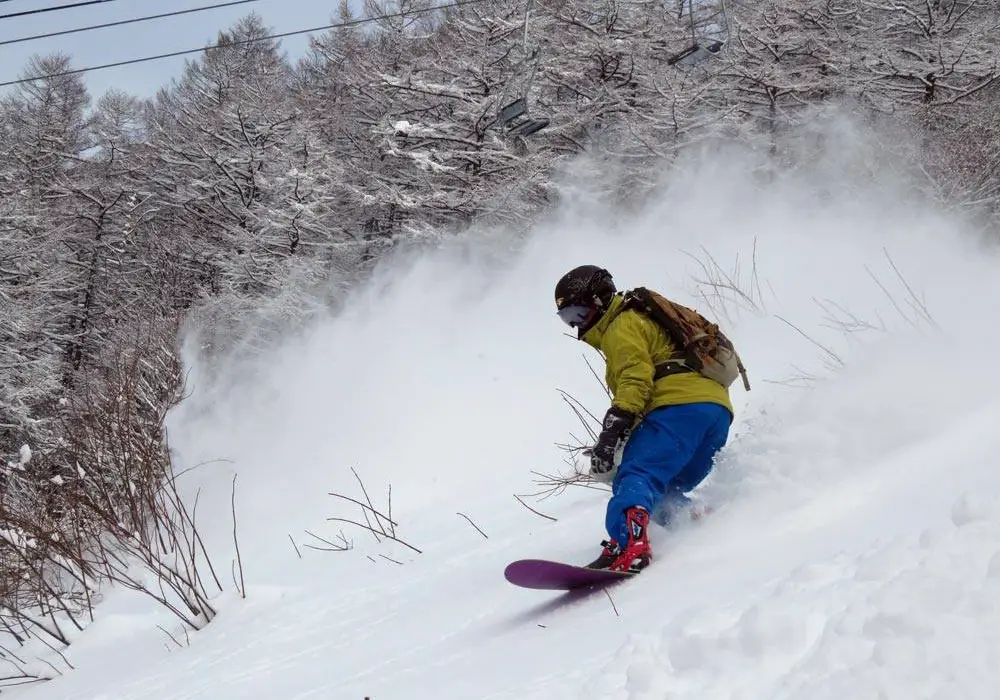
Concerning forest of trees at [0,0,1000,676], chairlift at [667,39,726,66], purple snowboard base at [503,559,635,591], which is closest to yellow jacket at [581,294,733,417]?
purple snowboard base at [503,559,635,591]

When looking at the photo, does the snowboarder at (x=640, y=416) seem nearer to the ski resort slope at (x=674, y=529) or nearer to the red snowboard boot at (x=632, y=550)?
the red snowboard boot at (x=632, y=550)

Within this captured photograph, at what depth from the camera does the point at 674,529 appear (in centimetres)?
354

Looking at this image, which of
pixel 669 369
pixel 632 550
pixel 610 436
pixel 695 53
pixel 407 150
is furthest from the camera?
pixel 407 150

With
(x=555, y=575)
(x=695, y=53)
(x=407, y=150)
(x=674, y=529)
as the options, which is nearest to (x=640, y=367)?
(x=674, y=529)

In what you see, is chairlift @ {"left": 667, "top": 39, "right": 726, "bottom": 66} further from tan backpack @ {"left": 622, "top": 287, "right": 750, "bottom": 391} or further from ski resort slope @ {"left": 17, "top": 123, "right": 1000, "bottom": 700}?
tan backpack @ {"left": 622, "top": 287, "right": 750, "bottom": 391}

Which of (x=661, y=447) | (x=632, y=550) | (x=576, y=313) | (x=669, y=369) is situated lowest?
(x=632, y=550)

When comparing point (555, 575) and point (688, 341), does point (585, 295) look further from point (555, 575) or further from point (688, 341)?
point (555, 575)

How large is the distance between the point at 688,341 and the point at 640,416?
1.20 ft

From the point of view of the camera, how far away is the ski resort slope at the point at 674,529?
1.68 metres

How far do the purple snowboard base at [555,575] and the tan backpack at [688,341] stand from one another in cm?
90

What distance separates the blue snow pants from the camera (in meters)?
3.32

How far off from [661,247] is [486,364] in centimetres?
409

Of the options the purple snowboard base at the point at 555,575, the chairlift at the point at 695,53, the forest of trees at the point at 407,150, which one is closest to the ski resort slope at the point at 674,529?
the purple snowboard base at the point at 555,575

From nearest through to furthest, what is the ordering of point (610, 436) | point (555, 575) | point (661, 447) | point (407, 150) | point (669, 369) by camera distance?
1. point (555, 575)
2. point (610, 436)
3. point (661, 447)
4. point (669, 369)
5. point (407, 150)
